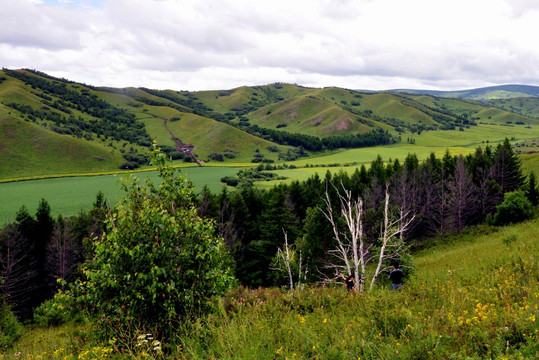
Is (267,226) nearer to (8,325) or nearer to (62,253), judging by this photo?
(62,253)

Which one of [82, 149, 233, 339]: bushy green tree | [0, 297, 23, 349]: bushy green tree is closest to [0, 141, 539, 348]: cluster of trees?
[82, 149, 233, 339]: bushy green tree

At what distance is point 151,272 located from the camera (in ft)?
22.2

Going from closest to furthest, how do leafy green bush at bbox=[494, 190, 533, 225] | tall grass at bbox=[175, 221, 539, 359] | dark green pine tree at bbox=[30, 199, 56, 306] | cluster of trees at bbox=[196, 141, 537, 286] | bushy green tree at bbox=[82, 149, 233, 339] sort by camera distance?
tall grass at bbox=[175, 221, 539, 359], bushy green tree at bbox=[82, 149, 233, 339], leafy green bush at bbox=[494, 190, 533, 225], cluster of trees at bbox=[196, 141, 537, 286], dark green pine tree at bbox=[30, 199, 56, 306]

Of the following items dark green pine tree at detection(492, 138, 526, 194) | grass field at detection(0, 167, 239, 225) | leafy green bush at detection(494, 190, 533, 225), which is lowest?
grass field at detection(0, 167, 239, 225)

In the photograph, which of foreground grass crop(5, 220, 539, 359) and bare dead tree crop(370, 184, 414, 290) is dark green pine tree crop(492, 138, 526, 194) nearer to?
bare dead tree crop(370, 184, 414, 290)

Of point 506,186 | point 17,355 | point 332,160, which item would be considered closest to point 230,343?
point 17,355

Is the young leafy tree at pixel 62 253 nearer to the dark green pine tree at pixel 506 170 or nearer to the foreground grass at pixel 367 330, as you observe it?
the foreground grass at pixel 367 330

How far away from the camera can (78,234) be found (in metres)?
49.6

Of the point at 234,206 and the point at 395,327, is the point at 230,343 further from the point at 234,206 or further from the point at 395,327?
the point at 234,206

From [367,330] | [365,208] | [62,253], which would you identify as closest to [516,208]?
[365,208]

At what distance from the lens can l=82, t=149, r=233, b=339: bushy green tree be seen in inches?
283

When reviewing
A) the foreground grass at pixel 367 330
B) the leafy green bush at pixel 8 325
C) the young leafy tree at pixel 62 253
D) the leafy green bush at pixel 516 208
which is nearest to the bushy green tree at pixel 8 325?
the leafy green bush at pixel 8 325

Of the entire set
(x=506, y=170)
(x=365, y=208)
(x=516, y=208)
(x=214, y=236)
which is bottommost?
(x=365, y=208)

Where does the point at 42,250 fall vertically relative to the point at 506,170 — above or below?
below
